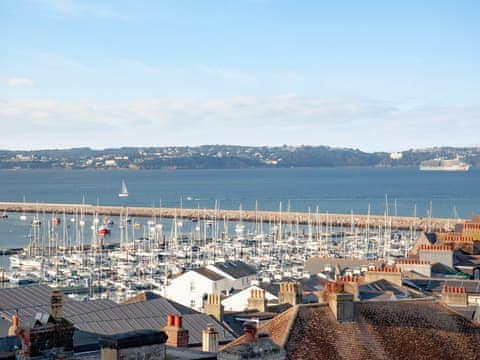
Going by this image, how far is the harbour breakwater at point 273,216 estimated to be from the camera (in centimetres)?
13388

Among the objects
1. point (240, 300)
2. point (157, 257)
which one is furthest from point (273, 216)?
point (240, 300)

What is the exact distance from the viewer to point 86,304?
28.7m

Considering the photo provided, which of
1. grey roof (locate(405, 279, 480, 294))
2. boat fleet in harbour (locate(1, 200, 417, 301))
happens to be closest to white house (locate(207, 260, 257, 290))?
boat fleet in harbour (locate(1, 200, 417, 301))

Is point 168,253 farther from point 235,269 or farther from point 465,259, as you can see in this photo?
point 465,259

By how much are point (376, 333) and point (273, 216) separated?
13565cm

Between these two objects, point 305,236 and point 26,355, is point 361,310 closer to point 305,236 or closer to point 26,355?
point 26,355

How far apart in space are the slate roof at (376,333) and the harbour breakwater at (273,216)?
3915 inches

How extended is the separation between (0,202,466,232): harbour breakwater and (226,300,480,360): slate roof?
9944 cm

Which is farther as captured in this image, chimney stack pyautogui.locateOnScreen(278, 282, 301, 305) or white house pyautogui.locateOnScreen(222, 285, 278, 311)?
white house pyautogui.locateOnScreen(222, 285, 278, 311)

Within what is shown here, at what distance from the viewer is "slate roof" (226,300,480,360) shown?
1683 centimetres

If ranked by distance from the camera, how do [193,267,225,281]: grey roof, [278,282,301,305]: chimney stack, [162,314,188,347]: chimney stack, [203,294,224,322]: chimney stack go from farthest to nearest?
[193,267,225,281]: grey roof, [278,282,301,305]: chimney stack, [203,294,224,322]: chimney stack, [162,314,188,347]: chimney stack

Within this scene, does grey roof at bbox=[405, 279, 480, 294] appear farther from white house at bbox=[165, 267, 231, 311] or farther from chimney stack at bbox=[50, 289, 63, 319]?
chimney stack at bbox=[50, 289, 63, 319]

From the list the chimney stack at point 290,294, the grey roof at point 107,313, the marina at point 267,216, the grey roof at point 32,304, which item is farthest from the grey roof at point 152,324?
the marina at point 267,216

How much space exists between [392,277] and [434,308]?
16.6m
